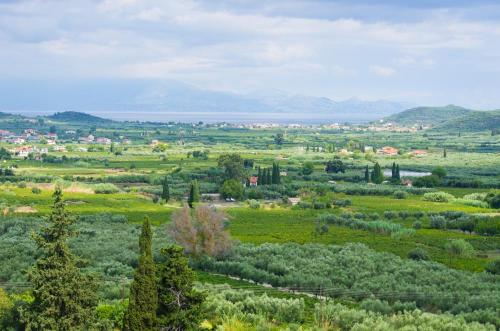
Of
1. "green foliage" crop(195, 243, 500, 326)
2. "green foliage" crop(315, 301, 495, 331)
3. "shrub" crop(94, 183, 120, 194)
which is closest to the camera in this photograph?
"green foliage" crop(315, 301, 495, 331)

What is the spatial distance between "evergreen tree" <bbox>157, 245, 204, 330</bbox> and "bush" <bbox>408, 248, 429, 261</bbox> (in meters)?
24.1

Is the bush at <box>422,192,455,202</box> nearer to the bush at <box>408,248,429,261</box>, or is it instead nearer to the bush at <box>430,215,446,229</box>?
the bush at <box>430,215,446,229</box>

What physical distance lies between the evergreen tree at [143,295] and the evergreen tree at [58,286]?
155cm

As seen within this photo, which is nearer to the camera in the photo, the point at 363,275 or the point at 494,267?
the point at 363,275

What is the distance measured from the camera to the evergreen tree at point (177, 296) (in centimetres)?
2262

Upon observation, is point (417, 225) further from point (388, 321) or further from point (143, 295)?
point (143, 295)

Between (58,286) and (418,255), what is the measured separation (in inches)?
1120

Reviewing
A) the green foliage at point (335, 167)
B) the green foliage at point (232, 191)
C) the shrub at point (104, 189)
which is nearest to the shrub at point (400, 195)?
the green foliage at point (232, 191)

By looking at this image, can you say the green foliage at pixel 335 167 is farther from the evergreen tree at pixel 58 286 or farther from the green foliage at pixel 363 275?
the evergreen tree at pixel 58 286

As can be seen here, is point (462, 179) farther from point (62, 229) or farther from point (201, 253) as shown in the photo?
point (62, 229)

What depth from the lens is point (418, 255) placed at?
43.9 m

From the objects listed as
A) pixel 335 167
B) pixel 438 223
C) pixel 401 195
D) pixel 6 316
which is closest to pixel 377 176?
pixel 335 167

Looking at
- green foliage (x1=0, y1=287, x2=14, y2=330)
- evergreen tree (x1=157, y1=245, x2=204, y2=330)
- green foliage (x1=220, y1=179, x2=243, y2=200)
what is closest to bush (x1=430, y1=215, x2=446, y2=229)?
green foliage (x1=220, y1=179, x2=243, y2=200)

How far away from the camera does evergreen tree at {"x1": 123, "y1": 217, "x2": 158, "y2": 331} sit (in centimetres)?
2130
